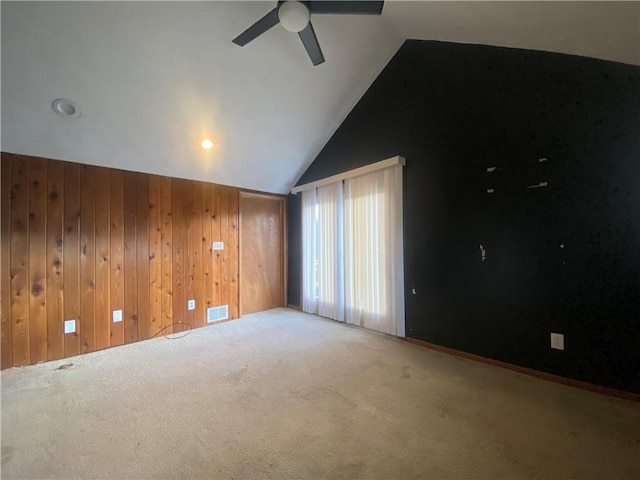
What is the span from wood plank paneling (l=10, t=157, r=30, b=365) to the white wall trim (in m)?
3.05

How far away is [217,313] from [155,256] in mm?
1151

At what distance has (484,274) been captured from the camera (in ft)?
8.05

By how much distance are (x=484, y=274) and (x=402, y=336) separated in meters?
1.13

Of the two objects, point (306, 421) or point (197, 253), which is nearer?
point (306, 421)

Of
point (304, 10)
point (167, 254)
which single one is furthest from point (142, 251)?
point (304, 10)

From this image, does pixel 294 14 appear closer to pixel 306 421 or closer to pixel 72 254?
pixel 306 421

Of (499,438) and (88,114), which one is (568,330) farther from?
(88,114)

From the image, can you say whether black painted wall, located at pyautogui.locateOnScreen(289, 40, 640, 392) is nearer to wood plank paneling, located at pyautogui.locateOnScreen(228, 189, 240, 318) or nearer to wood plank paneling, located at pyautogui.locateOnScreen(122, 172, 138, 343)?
wood plank paneling, located at pyautogui.locateOnScreen(228, 189, 240, 318)

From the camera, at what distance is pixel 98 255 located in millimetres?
2836

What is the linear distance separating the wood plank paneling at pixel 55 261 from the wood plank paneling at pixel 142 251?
640 millimetres

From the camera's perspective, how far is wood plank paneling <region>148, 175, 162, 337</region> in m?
3.17

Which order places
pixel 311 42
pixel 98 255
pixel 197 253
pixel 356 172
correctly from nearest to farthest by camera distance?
pixel 311 42
pixel 98 255
pixel 356 172
pixel 197 253

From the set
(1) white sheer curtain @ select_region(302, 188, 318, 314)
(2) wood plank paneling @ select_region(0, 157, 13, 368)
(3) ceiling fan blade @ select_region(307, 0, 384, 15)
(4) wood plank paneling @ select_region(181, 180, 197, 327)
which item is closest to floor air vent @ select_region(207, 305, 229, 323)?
(4) wood plank paneling @ select_region(181, 180, 197, 327)

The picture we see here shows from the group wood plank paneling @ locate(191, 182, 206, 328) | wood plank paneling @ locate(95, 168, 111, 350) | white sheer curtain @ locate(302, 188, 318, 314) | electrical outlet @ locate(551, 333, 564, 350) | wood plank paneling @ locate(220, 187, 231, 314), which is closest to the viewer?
electrical outlet @ locate(551, 333, 564, 350)
